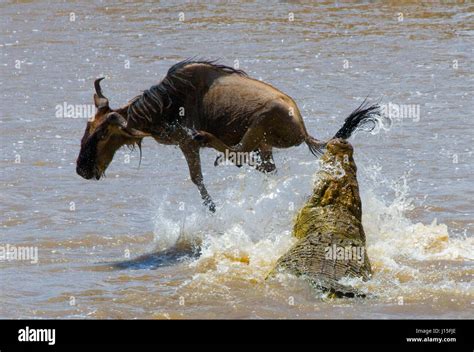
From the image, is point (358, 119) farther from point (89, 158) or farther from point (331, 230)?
point (89, 158)

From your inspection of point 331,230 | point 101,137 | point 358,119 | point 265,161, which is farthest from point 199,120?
point 331,230

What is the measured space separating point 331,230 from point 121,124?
245 centimetres

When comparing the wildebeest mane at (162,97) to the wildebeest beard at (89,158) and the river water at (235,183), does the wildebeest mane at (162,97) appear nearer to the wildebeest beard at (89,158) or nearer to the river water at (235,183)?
the wildebeest beard at (89,158)

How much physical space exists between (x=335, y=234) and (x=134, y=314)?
1545mm

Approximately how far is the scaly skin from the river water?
124mm

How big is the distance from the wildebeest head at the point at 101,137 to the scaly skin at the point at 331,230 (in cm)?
198

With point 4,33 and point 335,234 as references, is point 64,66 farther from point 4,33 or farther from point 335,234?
point 335,234

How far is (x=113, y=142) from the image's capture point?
9.64 metres

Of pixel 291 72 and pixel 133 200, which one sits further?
pixel 291 72

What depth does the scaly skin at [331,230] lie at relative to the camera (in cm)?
746

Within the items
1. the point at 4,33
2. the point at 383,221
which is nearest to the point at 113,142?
the point at 383,221

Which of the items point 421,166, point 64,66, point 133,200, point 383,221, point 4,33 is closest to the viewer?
point 383,221

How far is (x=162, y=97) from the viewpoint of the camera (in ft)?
31.4

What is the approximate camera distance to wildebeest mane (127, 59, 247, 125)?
9.55 metres
